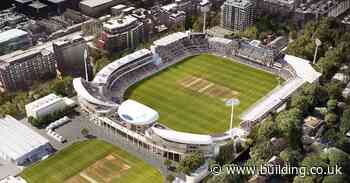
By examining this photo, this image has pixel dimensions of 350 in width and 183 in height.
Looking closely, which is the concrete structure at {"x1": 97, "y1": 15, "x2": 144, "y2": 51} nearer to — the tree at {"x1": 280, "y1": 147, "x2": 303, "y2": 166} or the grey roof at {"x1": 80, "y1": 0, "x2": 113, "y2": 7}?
the grey roof at {"x1": 80, "y1": 0, "x2": 113, "y2": 7}

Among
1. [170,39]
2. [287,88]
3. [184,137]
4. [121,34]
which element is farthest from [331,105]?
[121,34]

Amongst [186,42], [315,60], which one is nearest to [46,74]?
[186,42]

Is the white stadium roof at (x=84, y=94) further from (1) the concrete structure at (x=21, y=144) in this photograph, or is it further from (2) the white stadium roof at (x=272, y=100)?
(2) the white stadium roof at (x=272, y=100)

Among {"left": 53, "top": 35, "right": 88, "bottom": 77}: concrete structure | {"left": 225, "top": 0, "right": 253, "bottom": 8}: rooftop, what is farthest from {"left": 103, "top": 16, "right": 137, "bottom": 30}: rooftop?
{"left": 225, "top": 0, "right": 253, "bottom": 8}: rooftop

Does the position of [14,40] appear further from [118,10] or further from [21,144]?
[21,144]

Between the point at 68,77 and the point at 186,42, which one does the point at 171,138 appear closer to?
the point at 68,77

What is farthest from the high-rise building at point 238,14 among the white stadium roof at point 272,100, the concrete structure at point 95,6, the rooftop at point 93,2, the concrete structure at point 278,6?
the rooftop at point 93,2

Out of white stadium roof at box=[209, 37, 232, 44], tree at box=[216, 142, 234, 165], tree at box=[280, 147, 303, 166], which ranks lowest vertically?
tree at box=[216, 142, 234, 165]
